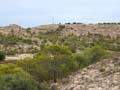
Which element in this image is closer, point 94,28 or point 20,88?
point 20,88

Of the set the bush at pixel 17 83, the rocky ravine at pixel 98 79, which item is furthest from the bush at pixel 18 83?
the rocky ravine at pixel 98 79

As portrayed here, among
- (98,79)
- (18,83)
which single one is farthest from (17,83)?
(98,79)

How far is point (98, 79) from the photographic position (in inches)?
1256

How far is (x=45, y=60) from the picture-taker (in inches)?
1585

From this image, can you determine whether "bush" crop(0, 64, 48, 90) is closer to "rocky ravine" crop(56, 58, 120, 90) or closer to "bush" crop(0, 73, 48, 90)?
"bush" crop(0, 73, 48, 90)

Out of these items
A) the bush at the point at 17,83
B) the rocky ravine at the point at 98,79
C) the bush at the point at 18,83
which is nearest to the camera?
the rocky ravine at the point at 98,79

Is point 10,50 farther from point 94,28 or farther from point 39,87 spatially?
point 39,87

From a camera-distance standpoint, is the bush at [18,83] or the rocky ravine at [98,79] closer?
the rocky ravine at [98,79]

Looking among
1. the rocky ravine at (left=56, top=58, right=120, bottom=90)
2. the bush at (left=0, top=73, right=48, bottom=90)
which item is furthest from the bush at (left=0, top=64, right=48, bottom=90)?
the rocky ravine at (left=56, top=58, right=120, bottom=90)

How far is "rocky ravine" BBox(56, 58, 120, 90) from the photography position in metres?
29.9

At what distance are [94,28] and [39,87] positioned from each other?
9177 cm

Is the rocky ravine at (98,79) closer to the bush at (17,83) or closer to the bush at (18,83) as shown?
the bush at (18,83)

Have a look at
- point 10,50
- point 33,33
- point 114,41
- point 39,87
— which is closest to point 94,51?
point 39,87

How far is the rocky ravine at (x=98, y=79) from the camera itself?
29.9m
